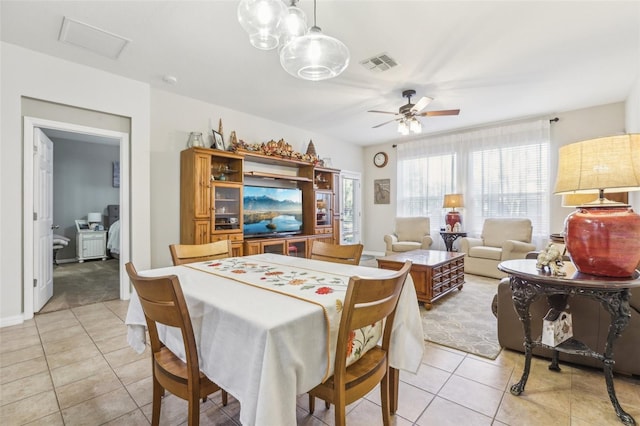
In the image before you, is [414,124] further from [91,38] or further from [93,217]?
[93,217]

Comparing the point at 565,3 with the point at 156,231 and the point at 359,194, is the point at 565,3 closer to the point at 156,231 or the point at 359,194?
the point at 156,231

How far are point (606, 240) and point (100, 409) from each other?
2.84 metres

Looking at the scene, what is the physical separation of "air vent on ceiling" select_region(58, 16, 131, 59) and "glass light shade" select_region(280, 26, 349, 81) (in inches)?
80.3

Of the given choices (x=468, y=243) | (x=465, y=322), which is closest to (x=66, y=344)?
→ (x=465, y=322)

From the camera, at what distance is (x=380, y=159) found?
22.8ft

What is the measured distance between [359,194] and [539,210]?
11.6 ft

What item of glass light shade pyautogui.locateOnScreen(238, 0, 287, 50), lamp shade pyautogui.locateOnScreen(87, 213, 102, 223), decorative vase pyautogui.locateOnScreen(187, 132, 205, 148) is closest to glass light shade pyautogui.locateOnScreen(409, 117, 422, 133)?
glass light shade pyautogui.locateOnScreen(238, 0, 287, 50)

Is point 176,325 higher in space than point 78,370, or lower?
higher

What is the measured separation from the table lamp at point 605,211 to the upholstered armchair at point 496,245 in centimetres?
323

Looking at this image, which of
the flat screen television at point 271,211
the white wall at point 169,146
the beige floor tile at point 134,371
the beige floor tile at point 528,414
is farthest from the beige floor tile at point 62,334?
the beige floor tile at point 528,414

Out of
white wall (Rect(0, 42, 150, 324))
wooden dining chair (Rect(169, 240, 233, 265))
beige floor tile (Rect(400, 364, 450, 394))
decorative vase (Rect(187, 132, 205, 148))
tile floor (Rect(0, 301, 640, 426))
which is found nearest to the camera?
tile floor (Rect(0, 301, 640, 426))

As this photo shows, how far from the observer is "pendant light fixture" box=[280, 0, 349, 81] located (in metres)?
1.60

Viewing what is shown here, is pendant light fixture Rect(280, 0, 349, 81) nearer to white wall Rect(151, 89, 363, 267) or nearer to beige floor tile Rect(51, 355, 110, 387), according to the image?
beige floor tile Rect(51, 355, 110, 387)

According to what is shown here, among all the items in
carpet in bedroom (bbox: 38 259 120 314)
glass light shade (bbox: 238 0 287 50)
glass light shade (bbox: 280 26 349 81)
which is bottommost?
carpet in bedroom (bbox: 38 259 120 314)
